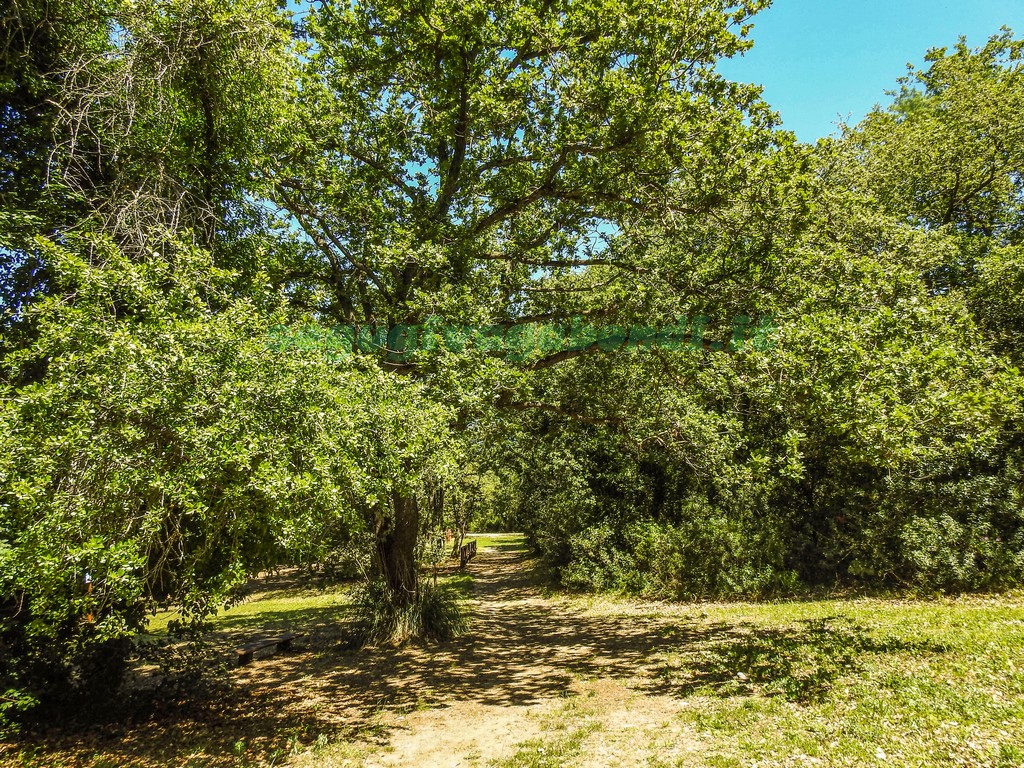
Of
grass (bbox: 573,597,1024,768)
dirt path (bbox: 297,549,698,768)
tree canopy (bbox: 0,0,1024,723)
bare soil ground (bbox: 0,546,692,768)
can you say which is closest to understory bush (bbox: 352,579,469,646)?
tree canopy (bbox: 0,0,1024,723)

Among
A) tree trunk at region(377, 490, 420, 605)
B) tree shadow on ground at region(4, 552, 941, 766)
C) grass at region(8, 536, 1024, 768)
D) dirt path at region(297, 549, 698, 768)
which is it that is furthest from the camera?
tree trunk at region(377, 490, 420, 605)

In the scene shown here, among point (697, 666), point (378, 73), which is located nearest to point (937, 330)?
point (697, 666)

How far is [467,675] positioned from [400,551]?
2.68 metres

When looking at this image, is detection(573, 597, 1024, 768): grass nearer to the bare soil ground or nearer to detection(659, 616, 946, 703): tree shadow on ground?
detection(659, 616, 946, 703): tree shadow on ground

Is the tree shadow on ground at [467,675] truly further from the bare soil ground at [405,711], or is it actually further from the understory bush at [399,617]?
the understory bush at [399,617]

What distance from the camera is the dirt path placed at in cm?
549

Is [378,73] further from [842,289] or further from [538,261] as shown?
[842,289]

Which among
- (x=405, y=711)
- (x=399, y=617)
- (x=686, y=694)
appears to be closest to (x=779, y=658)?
(x=686, y=694)

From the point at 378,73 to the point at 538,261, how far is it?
421 centimetres

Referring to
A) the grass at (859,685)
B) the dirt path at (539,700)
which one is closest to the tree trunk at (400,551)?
the dirt path at (539,700)

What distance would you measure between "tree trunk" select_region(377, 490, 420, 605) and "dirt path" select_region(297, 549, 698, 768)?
125 cm

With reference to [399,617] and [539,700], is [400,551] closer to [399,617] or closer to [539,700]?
[399,617]

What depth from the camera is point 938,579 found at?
11.6 meters

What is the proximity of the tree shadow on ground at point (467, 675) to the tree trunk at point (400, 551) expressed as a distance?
45.7 inches
